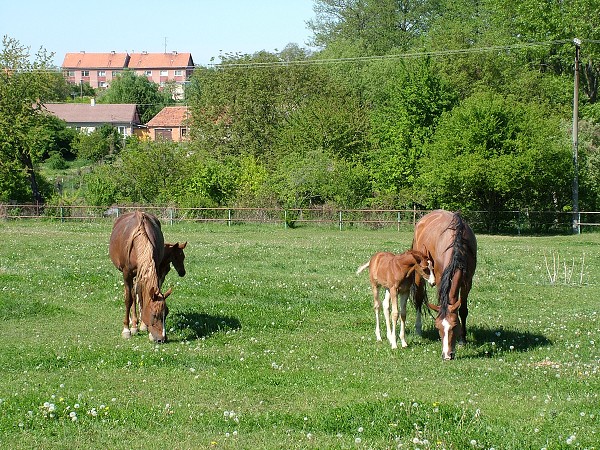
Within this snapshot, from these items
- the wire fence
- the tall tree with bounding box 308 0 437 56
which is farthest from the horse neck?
the tall tree with bounding box 308 0 437 56

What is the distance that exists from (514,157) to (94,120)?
247 ft

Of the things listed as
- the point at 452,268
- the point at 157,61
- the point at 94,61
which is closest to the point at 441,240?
the point at 452,268

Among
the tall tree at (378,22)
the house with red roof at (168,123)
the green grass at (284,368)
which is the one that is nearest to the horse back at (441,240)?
the green grass at (284,368)

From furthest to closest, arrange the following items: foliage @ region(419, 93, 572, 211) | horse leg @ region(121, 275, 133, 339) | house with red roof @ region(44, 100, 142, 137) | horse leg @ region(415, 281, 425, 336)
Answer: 1. house with red roof @ region(44, 100, 142, 137)
2. foliage @ region(419, 93, 572, 211)
3. horse leg @ region(121, 275, 133, 339)
4. horse leg @ region(415, 281, 425, 336)

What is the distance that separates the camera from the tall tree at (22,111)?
5231cm

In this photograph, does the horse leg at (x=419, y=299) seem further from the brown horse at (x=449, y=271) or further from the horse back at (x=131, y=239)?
the horse back at (x=131, y=239)

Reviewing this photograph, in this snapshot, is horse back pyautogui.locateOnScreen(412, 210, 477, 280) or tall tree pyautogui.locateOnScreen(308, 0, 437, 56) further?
tall tree pyautogui.locateOnScreen(308, 0, 437, 56)

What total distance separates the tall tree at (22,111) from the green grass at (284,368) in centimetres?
3215

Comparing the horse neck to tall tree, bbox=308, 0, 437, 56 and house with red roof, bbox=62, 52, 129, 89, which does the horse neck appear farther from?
house with red roof, bbox=62, 52, 129, 89

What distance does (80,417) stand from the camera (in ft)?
28.3

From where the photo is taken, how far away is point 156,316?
13.3 m

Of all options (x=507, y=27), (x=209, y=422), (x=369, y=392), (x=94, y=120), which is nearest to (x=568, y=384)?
(x=369, y=392)

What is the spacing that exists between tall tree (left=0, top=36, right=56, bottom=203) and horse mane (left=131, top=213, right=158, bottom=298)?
40423mm

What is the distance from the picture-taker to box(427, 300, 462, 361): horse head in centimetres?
1205
